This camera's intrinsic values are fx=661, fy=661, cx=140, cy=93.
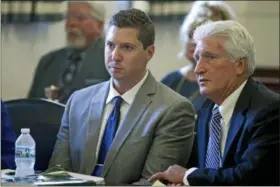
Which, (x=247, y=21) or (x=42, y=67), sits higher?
(x=247, y=21)

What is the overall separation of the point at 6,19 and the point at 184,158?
299cm

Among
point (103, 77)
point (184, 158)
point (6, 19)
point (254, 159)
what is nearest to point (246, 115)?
point (254, 159)

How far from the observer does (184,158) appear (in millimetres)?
2580

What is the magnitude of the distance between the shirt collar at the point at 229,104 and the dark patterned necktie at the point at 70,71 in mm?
1833

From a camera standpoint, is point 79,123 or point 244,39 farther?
point 79,123

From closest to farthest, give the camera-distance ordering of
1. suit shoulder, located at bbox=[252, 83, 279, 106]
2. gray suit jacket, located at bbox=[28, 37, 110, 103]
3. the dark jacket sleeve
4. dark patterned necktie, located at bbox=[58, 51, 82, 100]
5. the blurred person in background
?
the dark jacket sleeve, suit shoulder, located at bbox=[252, 83, 279, 106], the blurred person in background, gray suit jacket, located at bbox=[28, 37, 110, 103], dark patterned necktie, located at bbox=[58, 51, 82, 100]

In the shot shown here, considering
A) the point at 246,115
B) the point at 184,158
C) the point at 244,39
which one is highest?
the point at 244,39

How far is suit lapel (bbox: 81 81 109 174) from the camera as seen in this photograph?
2578 millimetres

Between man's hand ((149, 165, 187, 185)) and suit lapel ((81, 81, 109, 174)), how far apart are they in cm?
33

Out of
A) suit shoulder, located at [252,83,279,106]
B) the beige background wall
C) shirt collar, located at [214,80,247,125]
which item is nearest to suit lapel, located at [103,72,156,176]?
shirt collar, located at [214,80,247,125]

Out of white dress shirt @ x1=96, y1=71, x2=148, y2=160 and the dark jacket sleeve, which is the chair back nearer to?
white dress shirt @ x1=96, y1=71, x2=148, y2=160

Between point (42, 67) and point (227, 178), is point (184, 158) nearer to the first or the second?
point (227, 178)

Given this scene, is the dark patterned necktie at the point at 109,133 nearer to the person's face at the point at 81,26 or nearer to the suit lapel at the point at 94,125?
the suit lapel at the point at 94,125

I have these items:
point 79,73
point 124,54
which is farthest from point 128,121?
point 79,73
